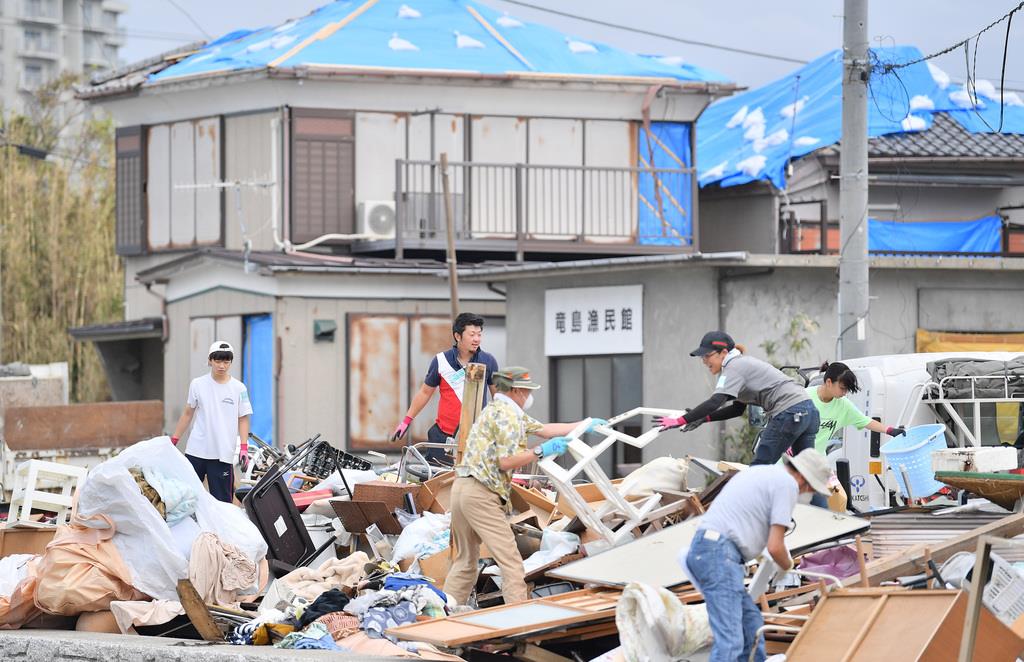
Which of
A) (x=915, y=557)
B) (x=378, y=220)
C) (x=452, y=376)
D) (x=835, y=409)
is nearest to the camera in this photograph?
(x=915, y=557)

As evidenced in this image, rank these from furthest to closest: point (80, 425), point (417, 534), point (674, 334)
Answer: point (674, 334), point (80, 425), point (417, 534)

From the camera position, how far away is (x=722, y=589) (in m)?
8.02

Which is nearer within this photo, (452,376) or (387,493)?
(387,493)

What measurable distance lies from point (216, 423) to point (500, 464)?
149 inches

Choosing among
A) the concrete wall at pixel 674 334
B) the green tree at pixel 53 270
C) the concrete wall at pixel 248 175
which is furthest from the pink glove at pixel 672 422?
the green tree at pixel 53 270

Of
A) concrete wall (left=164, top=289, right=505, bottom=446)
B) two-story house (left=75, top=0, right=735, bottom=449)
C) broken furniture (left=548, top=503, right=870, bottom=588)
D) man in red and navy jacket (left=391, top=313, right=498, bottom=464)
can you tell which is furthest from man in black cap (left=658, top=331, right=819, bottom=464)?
concrete wall (left=164, top=289, right=505, bottom=446)

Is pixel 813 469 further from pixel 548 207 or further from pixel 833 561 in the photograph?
pixel 548 207

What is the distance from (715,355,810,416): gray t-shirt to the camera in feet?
35.9

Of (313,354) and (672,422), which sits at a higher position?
(313,354)

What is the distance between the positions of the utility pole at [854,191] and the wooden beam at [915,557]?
5712 mm

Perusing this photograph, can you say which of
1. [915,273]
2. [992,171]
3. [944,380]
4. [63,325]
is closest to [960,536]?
[944,380]

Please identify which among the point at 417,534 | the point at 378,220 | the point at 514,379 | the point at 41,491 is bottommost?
the point at 41,491

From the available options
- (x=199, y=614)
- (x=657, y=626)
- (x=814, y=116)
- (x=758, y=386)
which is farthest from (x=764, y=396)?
(x=814, y=116)

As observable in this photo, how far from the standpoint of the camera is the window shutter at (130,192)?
92.5 ft
